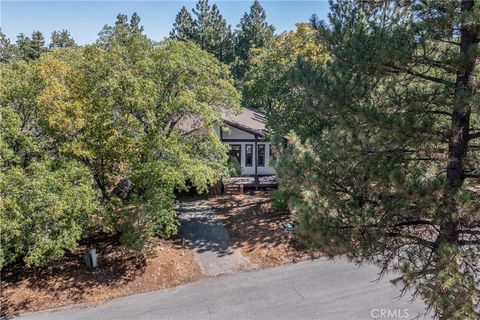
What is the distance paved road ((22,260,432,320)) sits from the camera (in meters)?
8.91

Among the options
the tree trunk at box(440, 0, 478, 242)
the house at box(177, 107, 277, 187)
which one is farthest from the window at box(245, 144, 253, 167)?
the tree trunk at box(440, 0, 478, 242)

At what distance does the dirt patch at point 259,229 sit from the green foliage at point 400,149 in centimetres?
429

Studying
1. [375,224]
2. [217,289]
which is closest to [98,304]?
[217,289]

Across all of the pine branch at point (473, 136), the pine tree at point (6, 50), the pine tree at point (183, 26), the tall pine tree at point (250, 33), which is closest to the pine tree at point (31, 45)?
the pine tree at point (6, 50)

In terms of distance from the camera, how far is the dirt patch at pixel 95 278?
33.8ft

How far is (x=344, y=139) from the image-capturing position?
6.20 meters

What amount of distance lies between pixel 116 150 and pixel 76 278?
473 cm

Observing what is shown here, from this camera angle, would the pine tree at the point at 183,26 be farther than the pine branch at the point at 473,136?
Yes

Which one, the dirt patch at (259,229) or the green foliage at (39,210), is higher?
the green foliage at (39,210)

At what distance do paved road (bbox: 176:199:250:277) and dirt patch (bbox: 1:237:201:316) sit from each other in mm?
564

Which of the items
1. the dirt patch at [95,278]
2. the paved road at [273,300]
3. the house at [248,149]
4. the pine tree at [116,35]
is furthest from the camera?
the house at [248,149]

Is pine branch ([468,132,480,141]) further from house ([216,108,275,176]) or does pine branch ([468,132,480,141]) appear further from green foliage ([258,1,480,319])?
house ([216,108,275,176])

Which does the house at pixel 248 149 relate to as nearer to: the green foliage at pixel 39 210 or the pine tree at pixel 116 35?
the pine tree at pixel 116 35

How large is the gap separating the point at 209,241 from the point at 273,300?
5.17 metres
